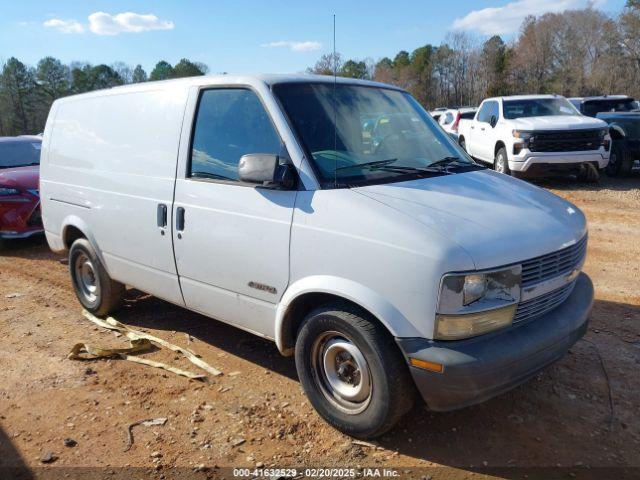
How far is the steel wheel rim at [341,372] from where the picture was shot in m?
3.13

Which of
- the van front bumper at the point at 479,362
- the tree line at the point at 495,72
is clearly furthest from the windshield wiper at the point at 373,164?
the tree line at the point at 495,72

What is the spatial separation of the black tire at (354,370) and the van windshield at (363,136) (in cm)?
84

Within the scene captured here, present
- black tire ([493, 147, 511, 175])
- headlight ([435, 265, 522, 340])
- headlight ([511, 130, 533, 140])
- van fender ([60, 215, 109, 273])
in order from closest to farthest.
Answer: headlight ([435, 265, 522, 340]), van fender ([60, 215, 109, 273]), headlight ([511, 130, 533, 140]), black tire ([493, 147, 511, 175])

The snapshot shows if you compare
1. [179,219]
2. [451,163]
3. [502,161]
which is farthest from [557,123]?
[179,219]

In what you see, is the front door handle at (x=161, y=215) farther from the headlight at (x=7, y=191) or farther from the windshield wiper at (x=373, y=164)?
the headlight at (x=7, y=191)

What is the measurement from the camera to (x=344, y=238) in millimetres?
3035

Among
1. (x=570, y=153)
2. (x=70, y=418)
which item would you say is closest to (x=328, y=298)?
(x=70, y=418)

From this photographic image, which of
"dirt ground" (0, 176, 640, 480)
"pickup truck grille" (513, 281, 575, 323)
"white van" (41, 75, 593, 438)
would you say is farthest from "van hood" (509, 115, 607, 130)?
"pickup truck grille" (513, 281, 575, 323)

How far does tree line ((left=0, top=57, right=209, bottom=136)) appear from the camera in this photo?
2154 inches

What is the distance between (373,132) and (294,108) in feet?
1.98

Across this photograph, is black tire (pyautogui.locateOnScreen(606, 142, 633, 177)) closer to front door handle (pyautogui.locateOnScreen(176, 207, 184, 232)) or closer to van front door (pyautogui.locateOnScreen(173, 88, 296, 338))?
van front door (pyautogui.locateOnScreen(173, 88, 296, 338))

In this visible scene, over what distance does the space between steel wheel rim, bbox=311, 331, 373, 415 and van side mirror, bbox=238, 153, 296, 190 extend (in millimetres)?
953

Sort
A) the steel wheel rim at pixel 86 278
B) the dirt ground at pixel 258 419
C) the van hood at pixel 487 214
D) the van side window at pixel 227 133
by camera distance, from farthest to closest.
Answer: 1. the steel wheel rim at pixel 86 278
2. the van side window at pixel 227 133
3. the dirt ground at pixel 258 419
4. the van hood at pixel 487 214

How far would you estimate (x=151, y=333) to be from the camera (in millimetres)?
5023
